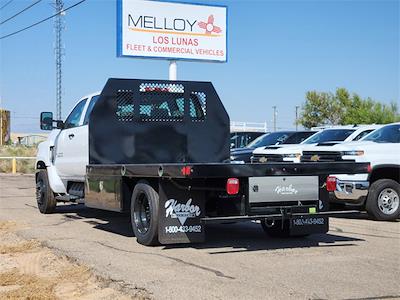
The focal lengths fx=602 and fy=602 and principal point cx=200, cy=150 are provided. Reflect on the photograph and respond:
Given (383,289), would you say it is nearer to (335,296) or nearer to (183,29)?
(335,296)

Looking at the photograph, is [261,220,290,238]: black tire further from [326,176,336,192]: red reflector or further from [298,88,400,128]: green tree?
[298,88,400,128]: green tree

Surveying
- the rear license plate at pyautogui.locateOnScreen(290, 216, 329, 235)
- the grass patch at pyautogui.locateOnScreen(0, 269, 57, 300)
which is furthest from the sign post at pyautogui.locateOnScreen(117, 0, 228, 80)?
the grass patch at pyautogui.locateOnScreen(0, 269, 57, 300)

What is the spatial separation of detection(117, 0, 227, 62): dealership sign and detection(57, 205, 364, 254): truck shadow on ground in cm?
1608

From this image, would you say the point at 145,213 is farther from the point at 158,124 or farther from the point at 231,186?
the point at 158,124

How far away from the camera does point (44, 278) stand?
21.9 ft

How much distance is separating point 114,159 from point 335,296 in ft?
17.9

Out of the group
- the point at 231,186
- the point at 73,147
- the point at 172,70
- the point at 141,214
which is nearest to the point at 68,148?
the point at 73,147

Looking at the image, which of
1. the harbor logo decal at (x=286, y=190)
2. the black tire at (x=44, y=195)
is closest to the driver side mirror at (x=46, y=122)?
the black tire at (x=44, y=195)

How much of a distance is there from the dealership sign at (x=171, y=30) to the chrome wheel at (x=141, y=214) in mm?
18878

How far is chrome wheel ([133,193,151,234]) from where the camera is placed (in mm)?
8617

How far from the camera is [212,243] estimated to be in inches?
351

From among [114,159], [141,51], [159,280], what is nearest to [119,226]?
[114,159]

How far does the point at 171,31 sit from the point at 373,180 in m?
17.4

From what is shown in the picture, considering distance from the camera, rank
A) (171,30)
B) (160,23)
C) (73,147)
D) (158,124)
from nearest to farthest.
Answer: (158,124)
(73,147)
(160,23)
(171,30)
